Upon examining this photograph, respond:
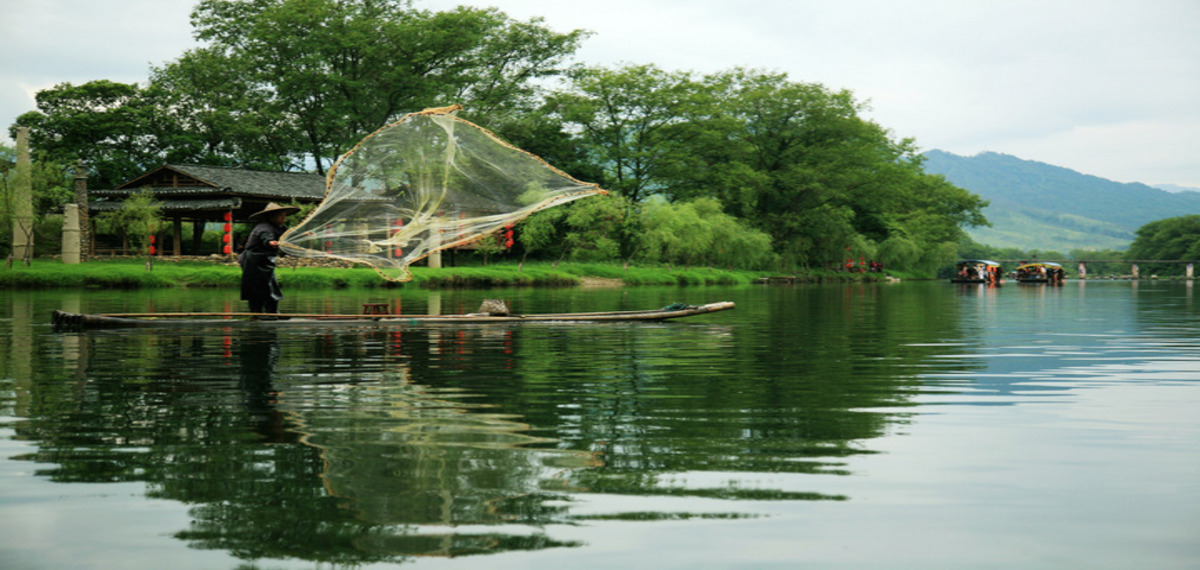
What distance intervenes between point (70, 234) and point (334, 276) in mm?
15370

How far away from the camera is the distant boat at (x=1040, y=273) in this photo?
290 feet

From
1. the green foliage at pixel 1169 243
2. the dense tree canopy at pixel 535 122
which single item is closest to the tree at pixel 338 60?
the dense tree canopy at pixel 535 122

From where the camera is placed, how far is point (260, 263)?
1845 cm

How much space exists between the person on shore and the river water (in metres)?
4.12

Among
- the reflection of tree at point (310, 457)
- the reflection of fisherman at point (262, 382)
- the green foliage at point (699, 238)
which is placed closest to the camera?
the reflection of tree at point (310, 457)

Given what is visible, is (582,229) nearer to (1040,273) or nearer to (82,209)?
(82,209)

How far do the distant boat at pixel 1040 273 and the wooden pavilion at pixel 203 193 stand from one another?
68075 mm

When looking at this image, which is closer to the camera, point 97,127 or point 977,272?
point 97,127

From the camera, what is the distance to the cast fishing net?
17.0 m

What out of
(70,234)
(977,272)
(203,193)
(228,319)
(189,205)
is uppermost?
(203,193)

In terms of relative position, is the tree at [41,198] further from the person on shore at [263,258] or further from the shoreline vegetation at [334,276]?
the person on shore at [263,258]

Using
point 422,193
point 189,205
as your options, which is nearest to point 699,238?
point 189,205

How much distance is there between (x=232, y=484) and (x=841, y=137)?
3537 inches

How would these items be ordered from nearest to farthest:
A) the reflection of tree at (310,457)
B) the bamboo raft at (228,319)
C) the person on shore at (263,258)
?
the reflection of tree at (310,457) → the person on shore at (263,258) → the bamboo raft at (228,319)
